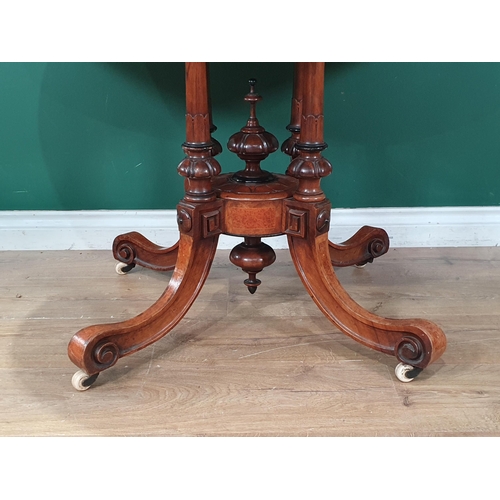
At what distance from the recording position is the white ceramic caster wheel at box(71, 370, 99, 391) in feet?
3.39

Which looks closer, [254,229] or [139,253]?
[254,229]

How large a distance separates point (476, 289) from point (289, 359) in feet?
1.78

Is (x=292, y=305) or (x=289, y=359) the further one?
(x=292, y=305)

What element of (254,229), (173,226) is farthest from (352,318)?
(173,226)

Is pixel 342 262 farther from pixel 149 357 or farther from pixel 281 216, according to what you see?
pixel 149 357

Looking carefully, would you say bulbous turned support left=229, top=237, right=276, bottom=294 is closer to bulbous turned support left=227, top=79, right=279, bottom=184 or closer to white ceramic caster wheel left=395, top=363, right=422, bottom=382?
bulbous turned support left=227, top=79, right=279, bottom=184

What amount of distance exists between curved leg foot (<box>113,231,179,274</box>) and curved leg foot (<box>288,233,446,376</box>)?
446 mm

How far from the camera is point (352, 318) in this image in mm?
1105

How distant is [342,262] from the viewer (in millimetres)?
1481

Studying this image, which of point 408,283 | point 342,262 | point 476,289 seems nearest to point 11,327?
point 342,262

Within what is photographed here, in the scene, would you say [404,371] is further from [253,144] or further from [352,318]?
[253,144]

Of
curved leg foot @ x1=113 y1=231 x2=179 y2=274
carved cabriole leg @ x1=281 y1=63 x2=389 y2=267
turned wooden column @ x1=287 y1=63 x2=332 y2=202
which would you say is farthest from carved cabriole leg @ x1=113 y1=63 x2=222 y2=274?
carved cabriole leg @ x1=281 y1=63 x2=389 y2=267

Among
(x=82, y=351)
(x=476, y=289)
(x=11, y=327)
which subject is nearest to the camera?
(x=82, y=351)

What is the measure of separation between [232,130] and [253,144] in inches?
17.8
